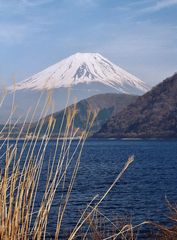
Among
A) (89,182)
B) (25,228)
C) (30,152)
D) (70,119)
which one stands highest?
(70,119)

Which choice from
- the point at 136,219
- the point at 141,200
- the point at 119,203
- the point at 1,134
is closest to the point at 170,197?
the point at 141,200

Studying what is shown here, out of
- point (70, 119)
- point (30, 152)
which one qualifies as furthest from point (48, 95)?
point (30, 152)

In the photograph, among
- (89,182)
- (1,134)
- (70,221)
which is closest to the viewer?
(1,134)

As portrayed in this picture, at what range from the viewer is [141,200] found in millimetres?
31375

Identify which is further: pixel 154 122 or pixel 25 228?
pixel 154 122

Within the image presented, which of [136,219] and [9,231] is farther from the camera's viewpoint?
[136,219]

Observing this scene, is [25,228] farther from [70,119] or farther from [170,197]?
[170,197]

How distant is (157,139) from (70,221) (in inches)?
6819

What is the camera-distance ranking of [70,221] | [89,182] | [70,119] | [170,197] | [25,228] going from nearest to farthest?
Result: [70,119] → [25,228] → [70,221] → [170,197] → [89,182]

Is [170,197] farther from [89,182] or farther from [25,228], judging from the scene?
[25,228]

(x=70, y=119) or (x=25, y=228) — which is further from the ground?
(x=70, y=119)

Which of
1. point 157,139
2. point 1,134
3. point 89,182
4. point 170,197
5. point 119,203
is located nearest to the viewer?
point 1,134

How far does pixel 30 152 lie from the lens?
4312 millimetres

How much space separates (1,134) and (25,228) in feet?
2.79
